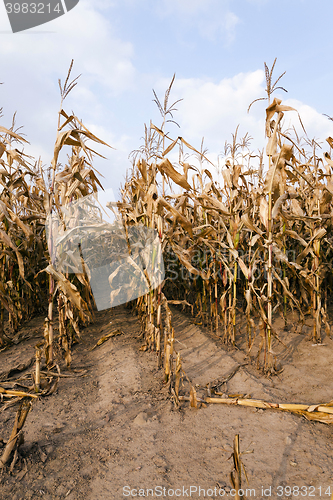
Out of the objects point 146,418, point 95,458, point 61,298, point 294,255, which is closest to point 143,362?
point 146,418

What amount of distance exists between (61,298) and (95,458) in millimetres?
1442

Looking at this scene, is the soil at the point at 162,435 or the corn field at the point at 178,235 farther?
the corn field at the point at 178,235

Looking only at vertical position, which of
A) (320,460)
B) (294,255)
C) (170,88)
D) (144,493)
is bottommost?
(320,460)

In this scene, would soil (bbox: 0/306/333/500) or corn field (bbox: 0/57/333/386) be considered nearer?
soil (bbox: 0/306/333/500)

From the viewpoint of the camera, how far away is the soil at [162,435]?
4.34ft

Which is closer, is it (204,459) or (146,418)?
(204,459)

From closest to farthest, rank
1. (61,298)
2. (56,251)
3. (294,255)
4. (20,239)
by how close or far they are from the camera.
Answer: (56,251), (61,298), (20,239), (294,255)

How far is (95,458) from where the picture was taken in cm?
151

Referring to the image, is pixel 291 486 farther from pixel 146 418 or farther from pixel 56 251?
pixel 56 251

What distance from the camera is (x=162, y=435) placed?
1703 mm

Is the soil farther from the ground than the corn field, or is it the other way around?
the corn field

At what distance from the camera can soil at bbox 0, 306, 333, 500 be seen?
4.34ft

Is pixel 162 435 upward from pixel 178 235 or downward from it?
downward

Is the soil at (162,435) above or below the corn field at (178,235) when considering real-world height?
below
